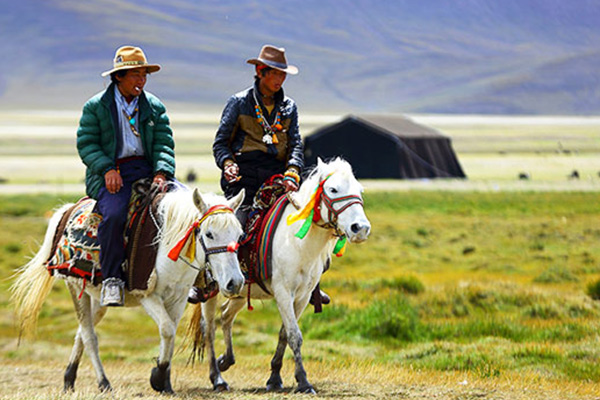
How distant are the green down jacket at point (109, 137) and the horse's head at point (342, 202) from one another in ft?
4.36

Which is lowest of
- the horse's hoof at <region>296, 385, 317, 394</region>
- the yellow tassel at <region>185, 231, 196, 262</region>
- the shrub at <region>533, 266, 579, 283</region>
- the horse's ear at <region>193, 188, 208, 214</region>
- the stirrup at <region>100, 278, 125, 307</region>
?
the shrub at <region>533, 266, 579, 283</region>

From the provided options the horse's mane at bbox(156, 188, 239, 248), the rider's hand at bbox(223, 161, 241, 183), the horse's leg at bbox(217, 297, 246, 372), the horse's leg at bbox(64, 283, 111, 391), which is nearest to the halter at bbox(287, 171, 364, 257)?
the rider's hand at bbox(223, 161, 241, 183)

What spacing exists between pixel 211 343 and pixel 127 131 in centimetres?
228

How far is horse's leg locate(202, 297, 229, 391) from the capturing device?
8.64 m

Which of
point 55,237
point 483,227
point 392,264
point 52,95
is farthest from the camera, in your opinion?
point 52,95

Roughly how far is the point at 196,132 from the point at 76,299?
125351 mm

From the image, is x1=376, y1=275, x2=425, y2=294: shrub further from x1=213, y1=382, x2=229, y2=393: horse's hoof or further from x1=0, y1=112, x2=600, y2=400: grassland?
x1=213, y1=382, x2=229, y2=393: horse's hoof

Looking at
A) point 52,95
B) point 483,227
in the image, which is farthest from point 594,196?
point 52,95

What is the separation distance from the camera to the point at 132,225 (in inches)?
303

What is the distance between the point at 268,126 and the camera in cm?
863

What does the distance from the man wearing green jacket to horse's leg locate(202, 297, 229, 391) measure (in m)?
1.54

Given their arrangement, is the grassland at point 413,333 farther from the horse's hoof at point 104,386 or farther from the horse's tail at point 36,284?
the horse's tail at point 36,284

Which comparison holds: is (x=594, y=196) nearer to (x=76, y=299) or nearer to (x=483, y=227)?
(x=483, y=227)

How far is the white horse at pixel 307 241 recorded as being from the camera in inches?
300
